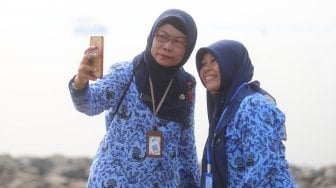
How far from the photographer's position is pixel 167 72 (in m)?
4.04

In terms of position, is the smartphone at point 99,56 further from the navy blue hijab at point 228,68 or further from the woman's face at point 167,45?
the navy blue hijab at point 228,68

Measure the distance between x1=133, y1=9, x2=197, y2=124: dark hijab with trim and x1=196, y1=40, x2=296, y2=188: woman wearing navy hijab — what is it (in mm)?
257

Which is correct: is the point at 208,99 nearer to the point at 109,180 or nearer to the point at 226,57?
the point at 226,57

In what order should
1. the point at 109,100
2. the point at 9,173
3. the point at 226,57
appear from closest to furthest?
the point at 226,57
the point at 109,100
the point at 9,173

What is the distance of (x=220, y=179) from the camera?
142 inches

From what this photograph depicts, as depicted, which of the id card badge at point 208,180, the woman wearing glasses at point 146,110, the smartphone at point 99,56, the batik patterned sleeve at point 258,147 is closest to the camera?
the batik patterned sleeve at point 258,147

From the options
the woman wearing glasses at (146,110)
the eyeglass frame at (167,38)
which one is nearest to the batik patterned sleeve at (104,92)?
the woman wearing glasses at (146,110)

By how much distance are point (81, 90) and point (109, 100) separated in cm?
24

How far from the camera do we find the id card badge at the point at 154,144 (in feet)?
13.0

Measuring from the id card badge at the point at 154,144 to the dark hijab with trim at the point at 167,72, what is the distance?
119 mm

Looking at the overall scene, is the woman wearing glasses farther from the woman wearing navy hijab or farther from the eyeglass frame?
the woman wearing navy hijab

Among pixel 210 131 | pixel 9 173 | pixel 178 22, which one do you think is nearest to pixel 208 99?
pixel 210 131

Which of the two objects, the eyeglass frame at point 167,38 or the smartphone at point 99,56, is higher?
the eyeglass frame at point 167,38

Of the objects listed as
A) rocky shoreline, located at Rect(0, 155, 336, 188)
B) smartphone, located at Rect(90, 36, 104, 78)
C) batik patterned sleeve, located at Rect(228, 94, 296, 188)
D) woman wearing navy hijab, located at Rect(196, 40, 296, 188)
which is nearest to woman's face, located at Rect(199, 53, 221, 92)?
woman wearing navy hijab, located at Rect(196, 40, 296, 188)
